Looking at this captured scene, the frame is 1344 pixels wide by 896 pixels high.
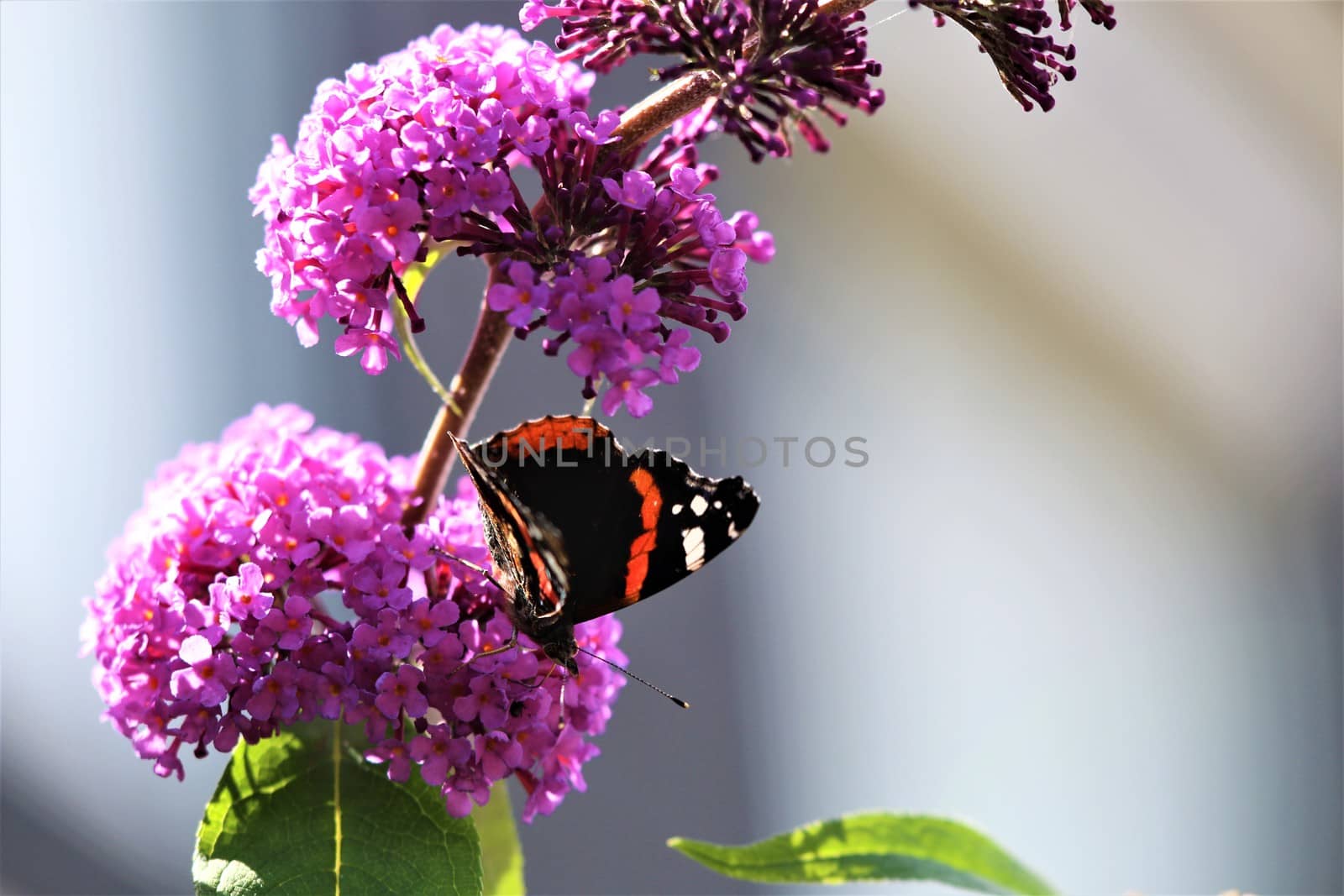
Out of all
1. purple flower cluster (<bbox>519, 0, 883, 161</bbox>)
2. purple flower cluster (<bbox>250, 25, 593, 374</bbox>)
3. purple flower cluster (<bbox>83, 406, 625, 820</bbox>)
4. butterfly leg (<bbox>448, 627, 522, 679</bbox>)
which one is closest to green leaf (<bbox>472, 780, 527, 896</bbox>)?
purple flower cluster (<bbox>83, 406, 625, 820</bbox>)

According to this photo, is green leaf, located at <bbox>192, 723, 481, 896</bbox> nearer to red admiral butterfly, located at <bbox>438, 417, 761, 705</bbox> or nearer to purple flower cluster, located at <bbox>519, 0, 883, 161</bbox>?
red admiral butterfly, located at <bbox>438, 417, 761, 705</bbox>

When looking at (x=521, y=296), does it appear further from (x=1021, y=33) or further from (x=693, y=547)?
(x=1021, y=33)

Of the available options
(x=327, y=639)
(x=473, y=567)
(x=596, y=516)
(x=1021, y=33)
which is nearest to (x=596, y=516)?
(x=596, y=516)

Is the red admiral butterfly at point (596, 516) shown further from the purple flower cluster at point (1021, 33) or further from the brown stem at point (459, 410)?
the purple flower cluster at point (1021, 33)

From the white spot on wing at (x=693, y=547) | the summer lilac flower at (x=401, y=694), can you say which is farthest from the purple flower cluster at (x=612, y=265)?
the summer lilac flower at (x=401, y=694)

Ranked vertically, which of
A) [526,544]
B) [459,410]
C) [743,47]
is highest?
[743,47]

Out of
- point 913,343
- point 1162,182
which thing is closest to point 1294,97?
point 1162,182

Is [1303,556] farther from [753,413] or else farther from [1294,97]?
[753,413]
